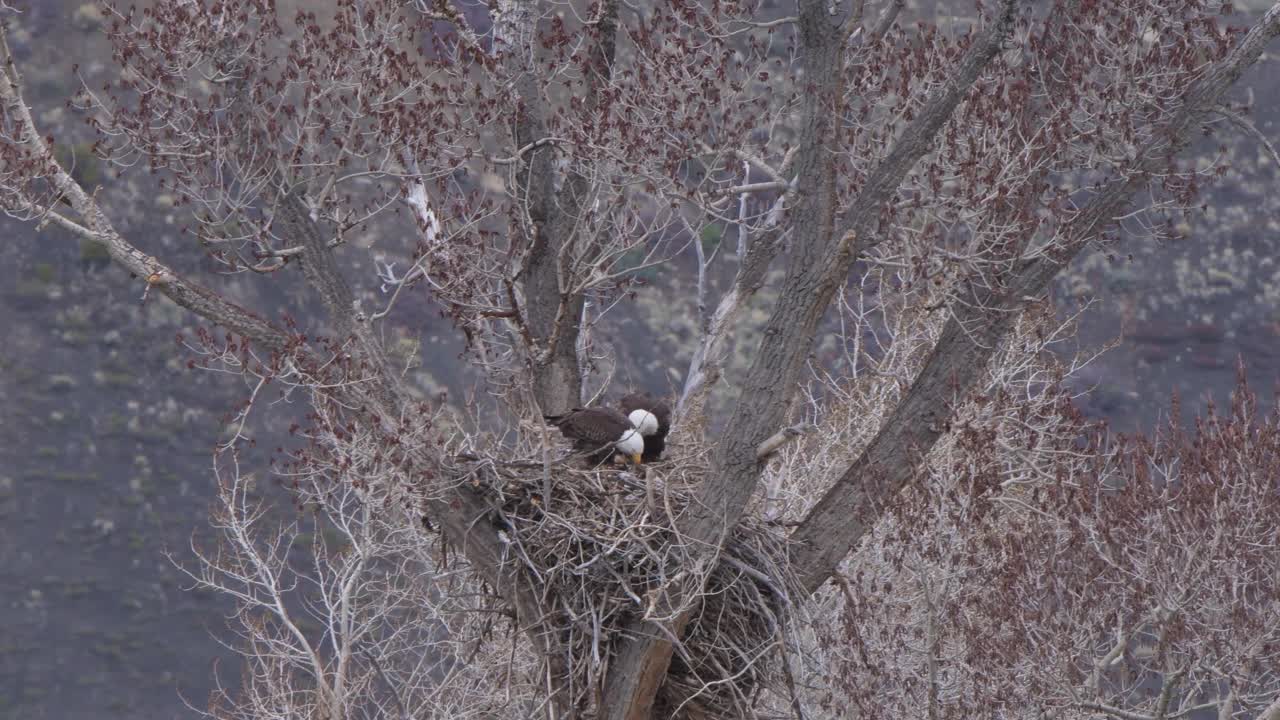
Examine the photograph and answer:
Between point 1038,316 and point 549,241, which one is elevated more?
point 549,241

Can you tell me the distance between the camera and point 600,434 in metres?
7.85

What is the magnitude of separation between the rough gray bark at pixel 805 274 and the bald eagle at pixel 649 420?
0.94 m

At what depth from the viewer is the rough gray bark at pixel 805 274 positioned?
7.18m

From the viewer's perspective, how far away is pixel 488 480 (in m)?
7.42

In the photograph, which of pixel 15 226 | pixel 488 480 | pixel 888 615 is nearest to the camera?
pixel 488 480

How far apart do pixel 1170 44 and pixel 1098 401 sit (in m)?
26.3

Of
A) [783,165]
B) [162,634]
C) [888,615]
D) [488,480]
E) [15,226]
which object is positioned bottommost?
[162,634]

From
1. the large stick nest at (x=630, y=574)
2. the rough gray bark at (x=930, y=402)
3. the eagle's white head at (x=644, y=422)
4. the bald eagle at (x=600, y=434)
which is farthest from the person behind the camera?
the eagle's white head at (x=644, y=422)

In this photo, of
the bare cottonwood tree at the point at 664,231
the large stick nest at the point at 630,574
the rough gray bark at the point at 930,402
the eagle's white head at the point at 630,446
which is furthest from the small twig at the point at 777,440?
the eagle's white head at the point at 630,446

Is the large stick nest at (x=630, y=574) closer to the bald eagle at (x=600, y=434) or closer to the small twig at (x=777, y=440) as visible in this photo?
the bald eagle at (x=600, y=434)

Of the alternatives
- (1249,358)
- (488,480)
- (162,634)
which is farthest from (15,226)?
(488,480)

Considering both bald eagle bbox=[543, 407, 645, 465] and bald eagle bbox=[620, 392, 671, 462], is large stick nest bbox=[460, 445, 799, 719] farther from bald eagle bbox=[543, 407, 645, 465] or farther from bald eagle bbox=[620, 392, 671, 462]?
bald eagle bbox=[620, 392, 671, 462]

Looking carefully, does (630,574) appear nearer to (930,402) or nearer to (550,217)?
(930,402)

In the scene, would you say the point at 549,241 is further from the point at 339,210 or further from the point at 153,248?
the point at 153,248
